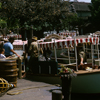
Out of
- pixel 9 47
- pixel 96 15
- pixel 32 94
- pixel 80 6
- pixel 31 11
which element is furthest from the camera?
pixel 80 6

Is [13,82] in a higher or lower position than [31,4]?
lower

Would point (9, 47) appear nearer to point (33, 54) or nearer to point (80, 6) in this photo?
point (33, 54)

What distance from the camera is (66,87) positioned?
834 centimetres

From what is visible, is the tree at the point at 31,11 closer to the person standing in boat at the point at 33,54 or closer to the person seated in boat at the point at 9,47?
the person standing in boat at the point at 33,54

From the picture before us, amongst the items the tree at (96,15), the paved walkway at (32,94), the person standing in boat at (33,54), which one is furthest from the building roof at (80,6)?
the paved walkway at (32,94)

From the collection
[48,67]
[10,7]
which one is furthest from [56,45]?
[10,7]

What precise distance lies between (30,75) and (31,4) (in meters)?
20.6

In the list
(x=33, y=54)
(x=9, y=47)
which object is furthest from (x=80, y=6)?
(x=9, y=47)

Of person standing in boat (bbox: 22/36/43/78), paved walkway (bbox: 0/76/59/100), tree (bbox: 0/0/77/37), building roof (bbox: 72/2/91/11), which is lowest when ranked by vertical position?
paved walkway (bbox: 0/76/59/100)

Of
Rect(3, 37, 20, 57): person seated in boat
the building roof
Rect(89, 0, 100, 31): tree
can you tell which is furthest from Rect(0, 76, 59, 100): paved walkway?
the building roof

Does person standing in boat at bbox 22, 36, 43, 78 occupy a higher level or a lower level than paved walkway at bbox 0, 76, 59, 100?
higher

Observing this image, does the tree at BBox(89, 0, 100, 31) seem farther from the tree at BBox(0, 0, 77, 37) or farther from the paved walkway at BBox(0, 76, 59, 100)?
the paved walkway at BBox(0, 76, 59, 100)

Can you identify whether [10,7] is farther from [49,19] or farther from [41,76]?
[41,76]

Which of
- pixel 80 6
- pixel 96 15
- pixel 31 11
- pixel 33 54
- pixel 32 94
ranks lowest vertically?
pixel 32 94
